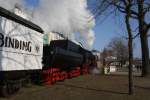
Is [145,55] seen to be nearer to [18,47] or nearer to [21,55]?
[21,55]

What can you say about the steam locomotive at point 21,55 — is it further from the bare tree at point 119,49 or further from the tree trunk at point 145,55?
the bare tree at point 119,49

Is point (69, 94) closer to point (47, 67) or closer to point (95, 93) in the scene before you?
point (95, 93)

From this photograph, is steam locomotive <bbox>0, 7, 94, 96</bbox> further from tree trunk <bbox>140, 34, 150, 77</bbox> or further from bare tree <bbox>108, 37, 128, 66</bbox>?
bare tree <bbox>108, 37, 128, 66</bbox>

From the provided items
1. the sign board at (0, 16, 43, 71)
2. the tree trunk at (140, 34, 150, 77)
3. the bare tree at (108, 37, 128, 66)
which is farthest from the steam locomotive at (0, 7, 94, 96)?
the bare tree at (108, 37, 128, 66)

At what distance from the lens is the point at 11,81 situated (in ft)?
50.7

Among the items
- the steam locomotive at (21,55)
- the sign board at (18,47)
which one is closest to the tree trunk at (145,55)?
the steam locomotive at (21,55)

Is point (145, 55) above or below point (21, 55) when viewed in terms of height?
above

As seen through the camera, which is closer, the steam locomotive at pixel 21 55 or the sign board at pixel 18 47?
the sign board at pixel 18 47

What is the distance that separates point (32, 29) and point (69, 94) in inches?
160

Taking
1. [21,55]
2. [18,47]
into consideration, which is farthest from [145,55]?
[18,47]

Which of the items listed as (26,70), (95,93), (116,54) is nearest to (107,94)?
(95,93)

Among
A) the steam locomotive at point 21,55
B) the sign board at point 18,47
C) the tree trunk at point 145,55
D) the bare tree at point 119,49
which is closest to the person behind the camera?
the sign board at point 18,47

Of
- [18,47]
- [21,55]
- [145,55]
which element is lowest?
[21,55]

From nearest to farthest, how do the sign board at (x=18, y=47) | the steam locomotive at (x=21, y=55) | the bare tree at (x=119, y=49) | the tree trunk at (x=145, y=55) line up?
the sign board at (x=18, y=47) < the steam locomotive at (x=21, y=55) < the tree trunk at (x=145, y=55) < the bare tree at (x=119, y=49)
